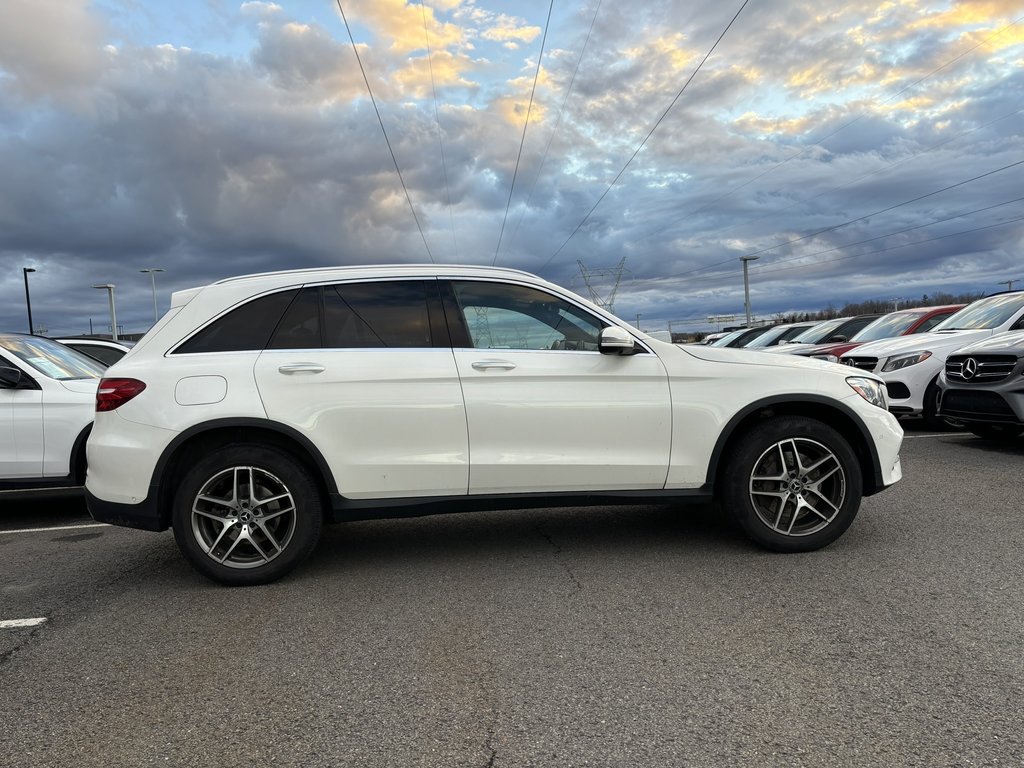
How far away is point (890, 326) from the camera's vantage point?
513 inches

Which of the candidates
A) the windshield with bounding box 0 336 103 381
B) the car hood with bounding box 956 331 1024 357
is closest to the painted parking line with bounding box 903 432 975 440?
the car hood with bounding box 956 331 1024 357

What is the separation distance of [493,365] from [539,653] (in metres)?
1.73

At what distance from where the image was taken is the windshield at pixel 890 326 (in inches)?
499

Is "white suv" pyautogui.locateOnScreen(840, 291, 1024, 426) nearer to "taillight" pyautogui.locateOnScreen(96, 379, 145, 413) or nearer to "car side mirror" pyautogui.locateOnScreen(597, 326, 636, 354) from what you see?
"car side mirror" pyautogui.locateOnScreen(597, 326, 636, 354)

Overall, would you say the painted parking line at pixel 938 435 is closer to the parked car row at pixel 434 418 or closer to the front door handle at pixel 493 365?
the parked car row at pixel 434 418

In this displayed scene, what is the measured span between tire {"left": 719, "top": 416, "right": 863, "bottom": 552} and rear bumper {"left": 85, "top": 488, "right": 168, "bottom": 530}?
3364mm

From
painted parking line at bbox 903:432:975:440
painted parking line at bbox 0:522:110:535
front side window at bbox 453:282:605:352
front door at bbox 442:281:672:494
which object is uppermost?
front side window at bbox 453:282:605:352

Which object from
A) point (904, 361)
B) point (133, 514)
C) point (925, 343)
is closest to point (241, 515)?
point (133, 514)

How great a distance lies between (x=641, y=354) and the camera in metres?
4.49

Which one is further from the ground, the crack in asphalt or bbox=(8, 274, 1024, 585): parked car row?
bbox=(8, 274, 1024, 585): parked car row

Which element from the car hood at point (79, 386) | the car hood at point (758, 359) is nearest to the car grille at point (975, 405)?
the car hood at point (758, 359)

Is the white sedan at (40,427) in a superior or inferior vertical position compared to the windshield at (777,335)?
inferior

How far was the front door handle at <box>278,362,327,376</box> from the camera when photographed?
13.8 feet

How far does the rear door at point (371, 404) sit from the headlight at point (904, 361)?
→ 7.84m
